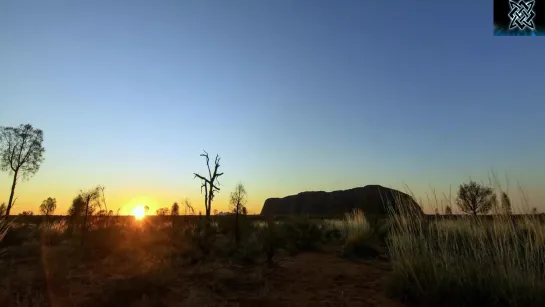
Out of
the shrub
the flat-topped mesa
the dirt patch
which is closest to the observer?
the dirt patch

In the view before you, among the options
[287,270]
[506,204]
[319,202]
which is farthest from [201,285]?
[319,202]

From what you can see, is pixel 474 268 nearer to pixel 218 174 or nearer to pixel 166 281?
pixel 166 281

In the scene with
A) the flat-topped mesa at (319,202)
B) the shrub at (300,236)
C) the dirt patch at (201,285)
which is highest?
the flat-topped mesa at (319,202)

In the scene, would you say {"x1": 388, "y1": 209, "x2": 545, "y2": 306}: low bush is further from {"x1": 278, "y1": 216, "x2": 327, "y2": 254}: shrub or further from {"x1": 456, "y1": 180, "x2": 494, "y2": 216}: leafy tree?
{"x1": 278, "y1": 216, "x2": 327, "y2": 254}: shrub

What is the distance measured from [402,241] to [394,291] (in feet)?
3.69

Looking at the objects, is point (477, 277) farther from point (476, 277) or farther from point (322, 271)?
point (322, 271)

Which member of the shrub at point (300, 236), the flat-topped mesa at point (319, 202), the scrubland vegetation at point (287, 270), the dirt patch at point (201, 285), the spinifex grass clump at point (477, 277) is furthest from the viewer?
the flat-topped mesa at point (319, 202)

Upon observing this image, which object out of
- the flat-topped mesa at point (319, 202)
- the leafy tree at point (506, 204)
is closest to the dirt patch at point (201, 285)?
the leafy tree at point (506, 204)

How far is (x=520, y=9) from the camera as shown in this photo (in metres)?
6.92

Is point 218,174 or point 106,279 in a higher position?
point 218,174

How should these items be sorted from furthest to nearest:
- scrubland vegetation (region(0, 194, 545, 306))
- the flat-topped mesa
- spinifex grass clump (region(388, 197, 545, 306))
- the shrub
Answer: the flat-topped mesa < the shrub < scrubland vegetation (region(0, 194, 545, 306)) < spinifex grass clump (region(388, 197, 545, 306))

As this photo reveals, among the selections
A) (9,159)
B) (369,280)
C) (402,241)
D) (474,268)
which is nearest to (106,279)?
(369,280)

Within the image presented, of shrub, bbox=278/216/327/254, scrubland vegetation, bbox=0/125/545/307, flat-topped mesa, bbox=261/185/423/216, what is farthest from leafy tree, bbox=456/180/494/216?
flat-topped mesa, bbox=261/185/423/216

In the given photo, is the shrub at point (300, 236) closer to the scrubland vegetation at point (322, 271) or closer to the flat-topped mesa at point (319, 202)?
the scrubland vegetation at point (322, 271)
